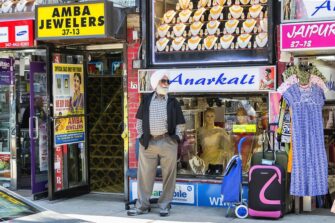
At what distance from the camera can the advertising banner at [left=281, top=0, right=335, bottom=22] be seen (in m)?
7.37

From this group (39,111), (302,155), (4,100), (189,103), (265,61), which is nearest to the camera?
(302,155)

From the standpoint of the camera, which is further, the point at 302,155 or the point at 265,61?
the point at 265,61

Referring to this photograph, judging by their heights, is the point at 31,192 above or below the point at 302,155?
below

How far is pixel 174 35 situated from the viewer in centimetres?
904

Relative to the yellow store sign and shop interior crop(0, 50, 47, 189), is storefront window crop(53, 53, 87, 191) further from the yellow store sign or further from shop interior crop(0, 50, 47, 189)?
shop interior crop(0, 50, 47, 189)

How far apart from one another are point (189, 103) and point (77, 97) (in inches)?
76.3

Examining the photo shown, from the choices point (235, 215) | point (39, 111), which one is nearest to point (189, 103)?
point (235, 215)

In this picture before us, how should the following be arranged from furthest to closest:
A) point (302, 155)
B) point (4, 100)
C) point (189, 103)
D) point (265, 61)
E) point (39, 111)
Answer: point (4, 100) < point (39, 111) < point (189, 103) < point (265, 61) < point (302, 155)

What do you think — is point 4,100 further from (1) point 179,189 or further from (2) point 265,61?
(2) point 265,61

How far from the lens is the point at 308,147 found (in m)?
7.59

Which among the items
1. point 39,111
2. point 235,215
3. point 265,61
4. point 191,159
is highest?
point 265,61

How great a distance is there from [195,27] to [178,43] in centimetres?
33

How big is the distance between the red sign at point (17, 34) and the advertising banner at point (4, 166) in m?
1.99

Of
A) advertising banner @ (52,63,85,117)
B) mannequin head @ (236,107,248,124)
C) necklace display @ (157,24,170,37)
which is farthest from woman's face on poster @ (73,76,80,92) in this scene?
mannequin head @ (236,107,248,124)
